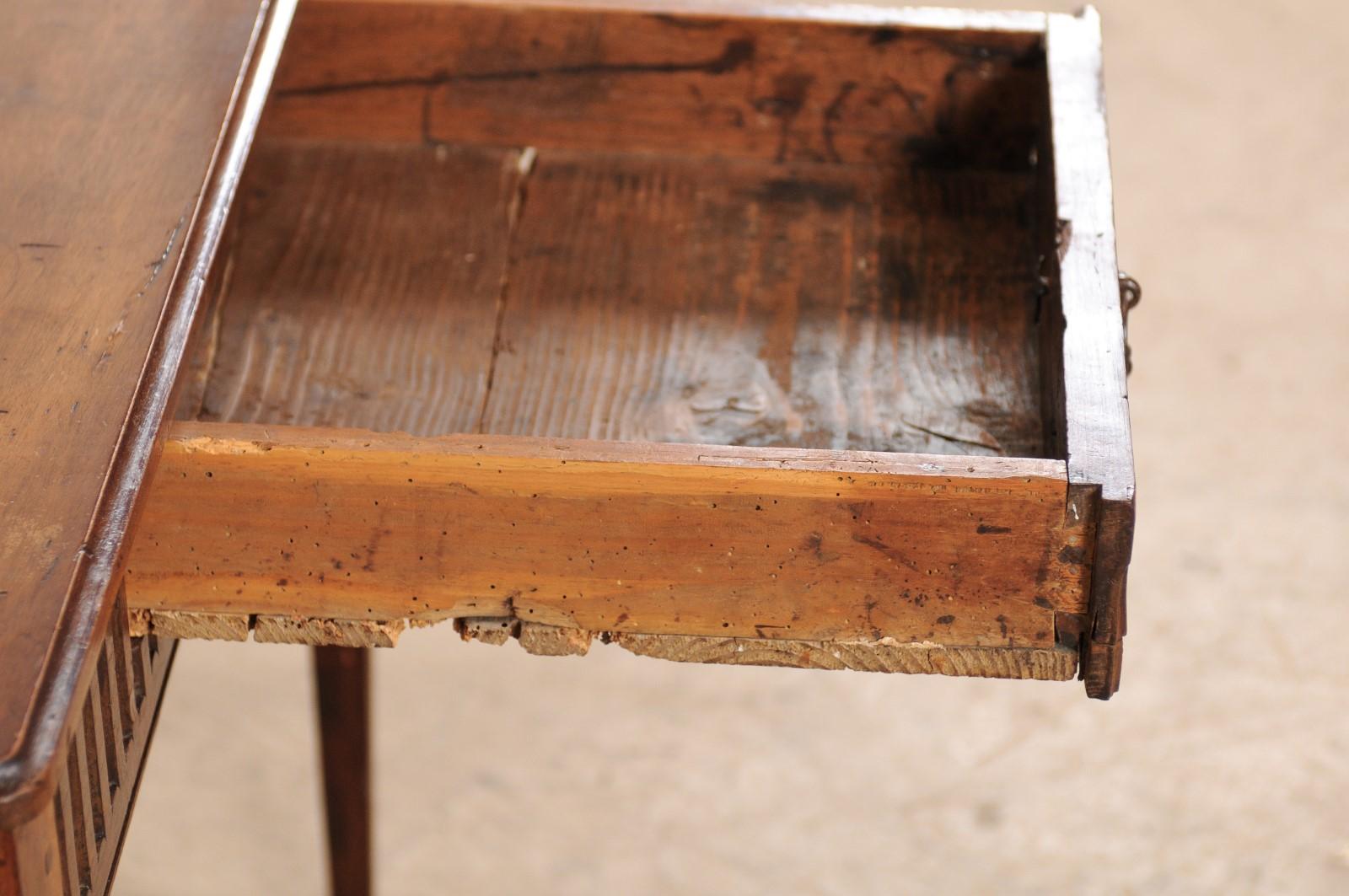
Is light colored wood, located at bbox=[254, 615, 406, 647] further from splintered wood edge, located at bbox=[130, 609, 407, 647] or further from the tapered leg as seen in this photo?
the tapered leg

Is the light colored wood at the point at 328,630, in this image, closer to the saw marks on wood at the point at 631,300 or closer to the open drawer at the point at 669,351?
the open drawer at the point at 669,351

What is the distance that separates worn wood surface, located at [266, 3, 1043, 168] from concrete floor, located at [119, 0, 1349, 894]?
917mm

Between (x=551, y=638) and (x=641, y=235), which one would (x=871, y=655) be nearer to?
(x=551, y=638)

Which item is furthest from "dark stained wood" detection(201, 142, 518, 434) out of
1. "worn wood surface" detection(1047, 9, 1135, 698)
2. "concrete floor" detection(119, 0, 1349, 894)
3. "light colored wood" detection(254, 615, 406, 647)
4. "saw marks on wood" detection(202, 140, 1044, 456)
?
"concrete floor" detection(119, 0, 1349, 894)

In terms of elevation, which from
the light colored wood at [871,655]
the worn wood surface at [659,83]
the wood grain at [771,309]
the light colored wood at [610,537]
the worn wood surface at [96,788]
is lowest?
the worn wood surface at [96,788]

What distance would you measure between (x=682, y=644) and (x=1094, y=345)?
0.28 m

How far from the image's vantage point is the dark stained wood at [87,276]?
633 millimetres

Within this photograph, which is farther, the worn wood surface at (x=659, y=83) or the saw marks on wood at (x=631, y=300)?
the worn wood surface at (x=659, y=83)

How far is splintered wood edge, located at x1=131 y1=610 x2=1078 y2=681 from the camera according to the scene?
2.87ft

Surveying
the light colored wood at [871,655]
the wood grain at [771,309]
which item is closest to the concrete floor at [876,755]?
the wood grain at [771,309]

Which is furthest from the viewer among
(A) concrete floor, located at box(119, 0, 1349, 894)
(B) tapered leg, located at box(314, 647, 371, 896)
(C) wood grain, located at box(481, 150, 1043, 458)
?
(A) concrete floor, located at box(119, 0, 1349, 894)

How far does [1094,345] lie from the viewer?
0.90m

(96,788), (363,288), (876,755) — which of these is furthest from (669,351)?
(876,755)

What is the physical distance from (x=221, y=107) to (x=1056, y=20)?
605mm
